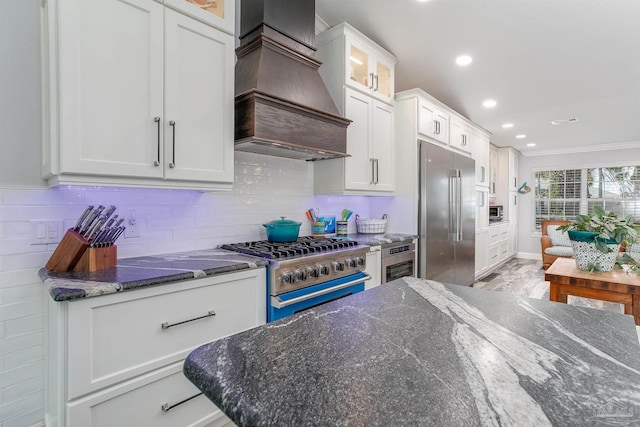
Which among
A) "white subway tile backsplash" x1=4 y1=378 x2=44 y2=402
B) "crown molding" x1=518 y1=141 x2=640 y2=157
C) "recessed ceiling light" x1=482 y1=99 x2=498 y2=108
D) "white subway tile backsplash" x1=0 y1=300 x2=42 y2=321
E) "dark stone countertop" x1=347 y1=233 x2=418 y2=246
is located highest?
"recessed ceiling light" x1=482 y1=99 x2=498 y2=108

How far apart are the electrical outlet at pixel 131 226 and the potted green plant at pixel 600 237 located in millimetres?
2783

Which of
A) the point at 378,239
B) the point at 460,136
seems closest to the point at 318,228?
the point at 378,239

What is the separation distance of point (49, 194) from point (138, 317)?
0.81 metres

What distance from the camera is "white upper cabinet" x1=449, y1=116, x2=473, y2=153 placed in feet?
12.9

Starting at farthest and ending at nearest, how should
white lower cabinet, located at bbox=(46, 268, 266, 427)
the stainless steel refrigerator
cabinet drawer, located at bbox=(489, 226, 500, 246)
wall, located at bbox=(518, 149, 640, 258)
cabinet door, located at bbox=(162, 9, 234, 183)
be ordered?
wall, located at bbox=(518, 149, 640, 258) → cabinet drawer, located at bbox=(489, 226, 500, 246) → the stainless steel refrigerator → cabinet door, located at bbox=(162, 9, 234, 183) → white lower cabinet, located at bbox=(46, 268, 266, 427)

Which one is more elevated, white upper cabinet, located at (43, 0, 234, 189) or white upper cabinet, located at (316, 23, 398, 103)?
white upper cabinet, located at (316, 23, 398, 103)

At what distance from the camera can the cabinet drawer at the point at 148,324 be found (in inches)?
46.3

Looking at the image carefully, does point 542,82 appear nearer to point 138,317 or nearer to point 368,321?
point 368,321

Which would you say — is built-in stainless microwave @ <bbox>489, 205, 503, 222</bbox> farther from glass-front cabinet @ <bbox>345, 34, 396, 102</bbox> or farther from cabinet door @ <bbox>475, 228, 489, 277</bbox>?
glass-front cabinet @ <bbox>345, 34, 396, 102</bbox>

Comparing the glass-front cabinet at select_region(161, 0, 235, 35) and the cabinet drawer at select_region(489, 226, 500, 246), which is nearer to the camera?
the glass-front cabinet at select_region(161, 0, 235, 35)

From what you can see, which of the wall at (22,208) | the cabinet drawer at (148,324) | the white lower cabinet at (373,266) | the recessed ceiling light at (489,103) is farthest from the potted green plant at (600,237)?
the wall at (22,208)

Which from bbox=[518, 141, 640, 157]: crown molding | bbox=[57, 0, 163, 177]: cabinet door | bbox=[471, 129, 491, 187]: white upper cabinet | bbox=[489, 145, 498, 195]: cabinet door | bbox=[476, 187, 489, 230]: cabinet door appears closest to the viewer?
bbox=[57, 0, 163, 177]: cabinet door

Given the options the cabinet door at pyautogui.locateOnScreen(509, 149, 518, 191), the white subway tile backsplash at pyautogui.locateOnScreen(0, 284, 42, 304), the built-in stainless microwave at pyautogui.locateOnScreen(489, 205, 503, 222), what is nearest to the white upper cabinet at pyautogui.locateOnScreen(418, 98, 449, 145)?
the built-in stainless microwave at pyautogui.locateOnScreen(489, 205, 503, 222)

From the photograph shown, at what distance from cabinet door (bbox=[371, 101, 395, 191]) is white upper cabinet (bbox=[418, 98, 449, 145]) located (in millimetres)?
344
